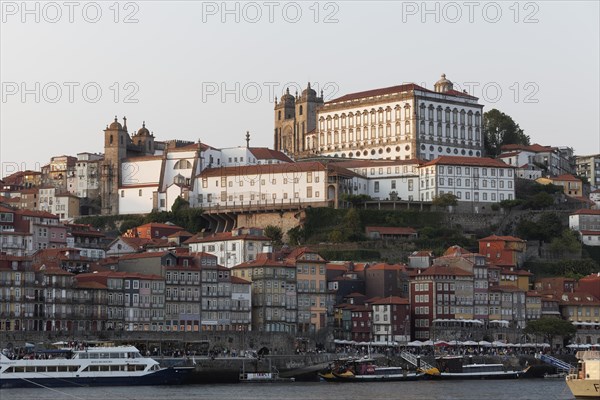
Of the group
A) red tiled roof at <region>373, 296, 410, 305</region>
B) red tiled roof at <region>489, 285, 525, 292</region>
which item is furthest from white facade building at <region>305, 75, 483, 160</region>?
red tiled roof at <region>373, 296, 410, 305</region>

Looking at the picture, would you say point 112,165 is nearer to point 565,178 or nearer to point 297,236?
point 297,236

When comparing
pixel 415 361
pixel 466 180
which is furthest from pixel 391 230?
pixel 415 361

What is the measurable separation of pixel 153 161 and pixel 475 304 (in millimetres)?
41422

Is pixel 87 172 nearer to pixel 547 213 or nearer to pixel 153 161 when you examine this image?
pixel 153 161

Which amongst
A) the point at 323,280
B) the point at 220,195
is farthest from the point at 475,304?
the point at 220,195

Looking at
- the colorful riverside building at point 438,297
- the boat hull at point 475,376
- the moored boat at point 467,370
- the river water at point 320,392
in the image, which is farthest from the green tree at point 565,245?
the river water at point 320,392

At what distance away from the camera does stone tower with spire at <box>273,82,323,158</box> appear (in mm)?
168125

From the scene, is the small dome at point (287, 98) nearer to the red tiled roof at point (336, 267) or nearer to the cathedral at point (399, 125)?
the cathedral at point (399, 125)

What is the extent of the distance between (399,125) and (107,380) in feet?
224

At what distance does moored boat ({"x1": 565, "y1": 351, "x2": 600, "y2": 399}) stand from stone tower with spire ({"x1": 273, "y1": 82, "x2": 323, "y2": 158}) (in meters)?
85.6

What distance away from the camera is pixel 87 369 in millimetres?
89875

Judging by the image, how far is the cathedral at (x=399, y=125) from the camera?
151m

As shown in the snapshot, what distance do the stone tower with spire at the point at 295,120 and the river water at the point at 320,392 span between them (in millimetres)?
72889

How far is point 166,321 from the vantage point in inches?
4092
